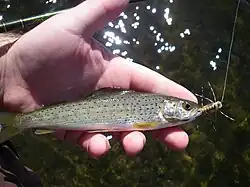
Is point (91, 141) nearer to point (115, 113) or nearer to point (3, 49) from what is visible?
point (115, 113)

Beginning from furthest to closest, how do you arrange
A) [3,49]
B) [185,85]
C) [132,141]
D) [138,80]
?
[185,85] → [3,49] → [138,80] → [132,141]

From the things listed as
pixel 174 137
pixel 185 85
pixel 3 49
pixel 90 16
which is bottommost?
pixel 185 85

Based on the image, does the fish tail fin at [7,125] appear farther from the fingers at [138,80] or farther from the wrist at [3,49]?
the fingers at [138,80]

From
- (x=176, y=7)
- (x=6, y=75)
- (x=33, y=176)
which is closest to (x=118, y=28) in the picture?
(x=176, y=7)

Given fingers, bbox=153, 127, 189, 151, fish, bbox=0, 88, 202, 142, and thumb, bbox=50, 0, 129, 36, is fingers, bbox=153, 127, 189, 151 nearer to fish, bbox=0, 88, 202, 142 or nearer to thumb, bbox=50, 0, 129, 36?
fish, bbox=0, 88, 202, 142

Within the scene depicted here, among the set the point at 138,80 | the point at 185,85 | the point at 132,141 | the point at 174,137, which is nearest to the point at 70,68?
the point at 138,80

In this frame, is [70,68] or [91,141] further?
[70,68]

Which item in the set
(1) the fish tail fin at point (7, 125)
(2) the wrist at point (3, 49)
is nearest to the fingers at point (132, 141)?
(1) the fish tail fin at point (7, 125)
